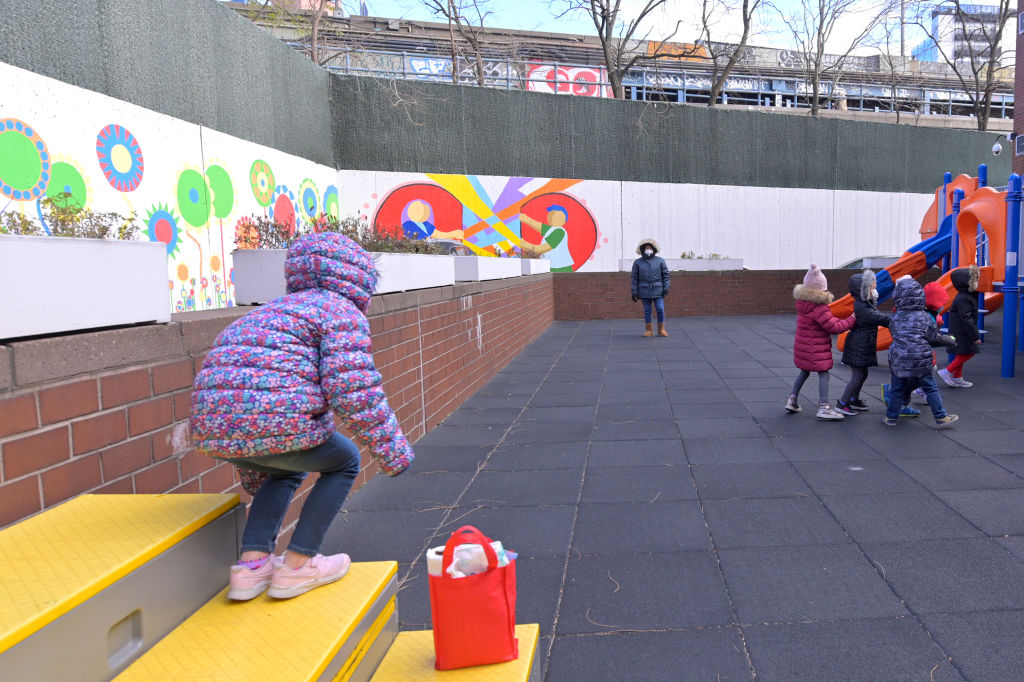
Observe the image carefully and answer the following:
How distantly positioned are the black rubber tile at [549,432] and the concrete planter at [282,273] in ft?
5.28

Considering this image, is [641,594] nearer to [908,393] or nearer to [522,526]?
[522,526]

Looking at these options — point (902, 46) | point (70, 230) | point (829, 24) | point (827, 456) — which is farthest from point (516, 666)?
point (902, 46)

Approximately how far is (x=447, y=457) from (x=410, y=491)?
2.98 ft

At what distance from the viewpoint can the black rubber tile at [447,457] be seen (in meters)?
5.62

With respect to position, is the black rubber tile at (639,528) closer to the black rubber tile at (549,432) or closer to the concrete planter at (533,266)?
the black rubber tile at (549,432)

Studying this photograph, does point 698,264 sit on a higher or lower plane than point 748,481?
higher

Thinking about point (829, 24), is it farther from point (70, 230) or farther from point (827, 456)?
point (70, 230)

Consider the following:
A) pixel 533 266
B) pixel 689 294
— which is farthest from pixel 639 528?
pixel 689 294

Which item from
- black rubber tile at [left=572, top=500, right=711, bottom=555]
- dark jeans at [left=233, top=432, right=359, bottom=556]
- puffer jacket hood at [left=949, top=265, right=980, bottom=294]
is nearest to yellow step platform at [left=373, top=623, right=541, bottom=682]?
dark jeans at [left=233, top=432, right=359, bottom=556]

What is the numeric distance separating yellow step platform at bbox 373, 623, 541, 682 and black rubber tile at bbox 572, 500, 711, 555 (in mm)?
1286

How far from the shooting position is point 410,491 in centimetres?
505

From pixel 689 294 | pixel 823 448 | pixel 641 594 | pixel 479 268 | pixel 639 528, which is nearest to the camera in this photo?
pixel 641 594

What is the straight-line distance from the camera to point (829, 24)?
34.5 metres

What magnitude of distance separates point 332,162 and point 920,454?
17.6 m
